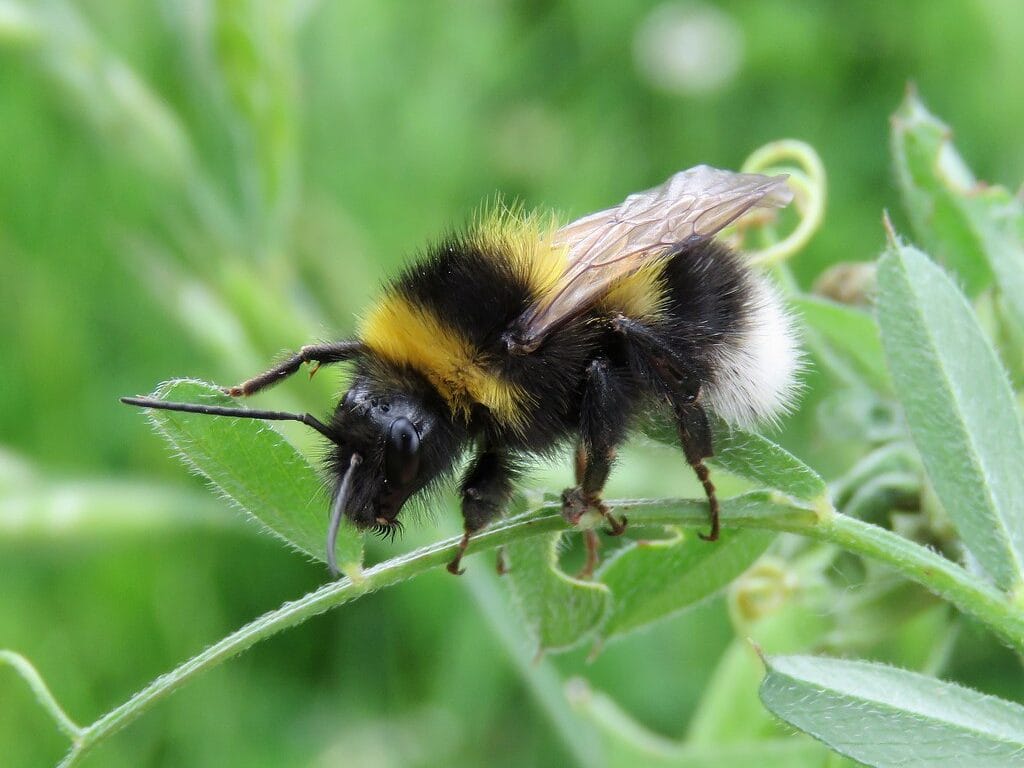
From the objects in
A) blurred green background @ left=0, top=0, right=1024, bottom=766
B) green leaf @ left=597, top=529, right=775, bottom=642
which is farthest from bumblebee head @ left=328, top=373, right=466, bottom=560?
blurred green background @ left=0, top=0, right=1024, bottom=766

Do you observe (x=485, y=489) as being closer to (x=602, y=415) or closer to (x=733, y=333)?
(x=602, y=415)

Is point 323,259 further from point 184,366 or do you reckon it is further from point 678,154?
point 678,154

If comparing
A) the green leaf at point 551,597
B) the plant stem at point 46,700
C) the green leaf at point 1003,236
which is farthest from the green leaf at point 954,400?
the plant stem at point 46,700

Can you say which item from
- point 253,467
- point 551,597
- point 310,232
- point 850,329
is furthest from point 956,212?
point 310,232

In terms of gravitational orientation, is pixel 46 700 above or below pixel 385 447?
below

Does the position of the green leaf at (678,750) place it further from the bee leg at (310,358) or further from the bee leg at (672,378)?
the bee leg at (310,358)

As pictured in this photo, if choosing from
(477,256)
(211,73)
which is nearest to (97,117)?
(211,73)

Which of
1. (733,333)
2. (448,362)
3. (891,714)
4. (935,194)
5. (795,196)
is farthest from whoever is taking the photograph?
(795,196)
